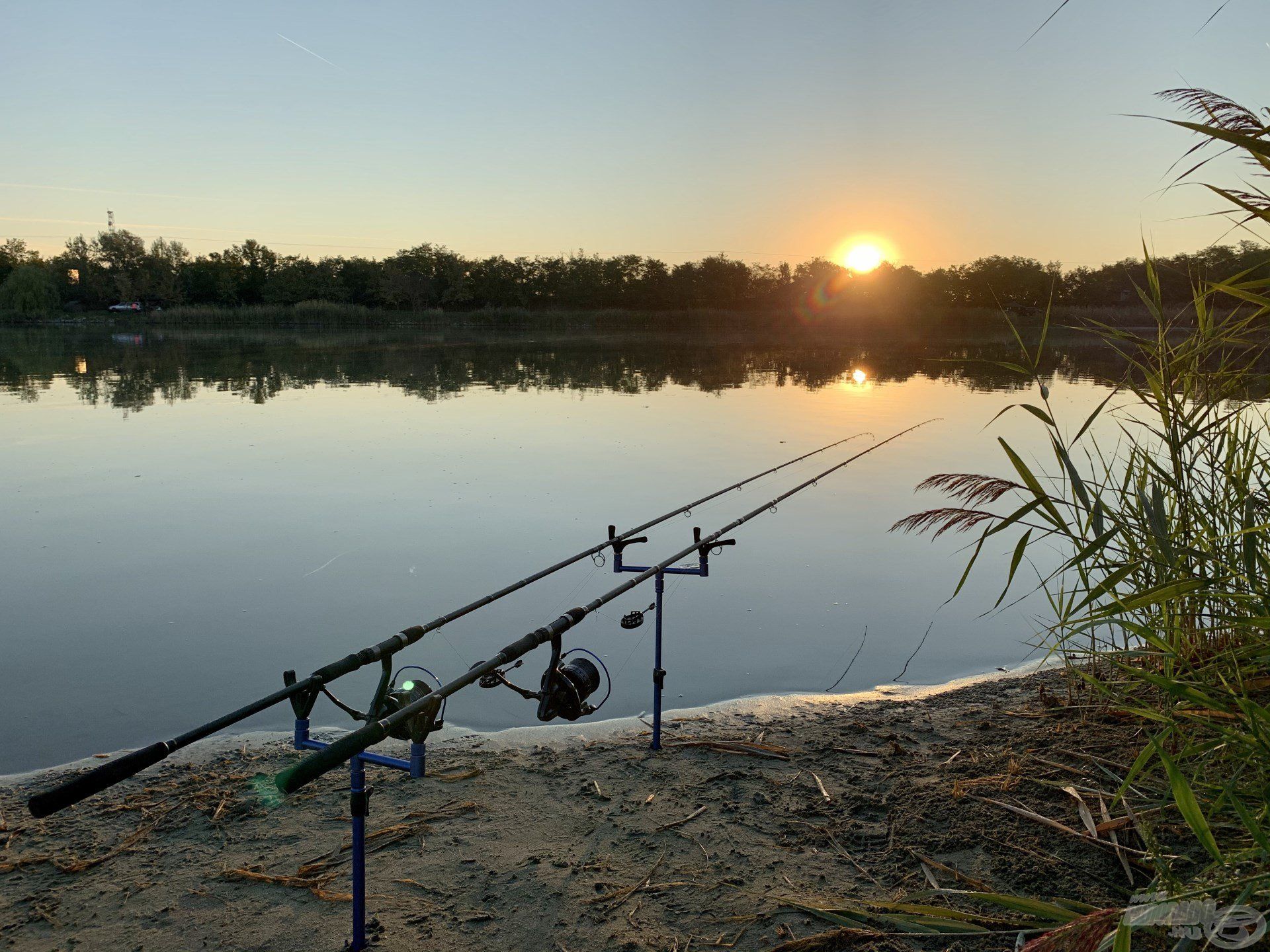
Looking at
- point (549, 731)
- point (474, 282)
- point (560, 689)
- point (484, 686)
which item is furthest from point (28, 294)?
point (484, 686)

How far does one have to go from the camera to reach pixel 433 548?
7219 mm

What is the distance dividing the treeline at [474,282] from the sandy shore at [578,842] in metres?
68.0

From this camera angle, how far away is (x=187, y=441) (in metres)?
12.2

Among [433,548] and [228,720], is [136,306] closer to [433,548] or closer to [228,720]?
[433,548]

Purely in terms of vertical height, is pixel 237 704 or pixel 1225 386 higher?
pixel 1225 386

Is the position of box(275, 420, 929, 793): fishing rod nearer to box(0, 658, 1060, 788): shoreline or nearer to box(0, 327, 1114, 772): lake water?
box(0, 658, 1060, 788): shoreline

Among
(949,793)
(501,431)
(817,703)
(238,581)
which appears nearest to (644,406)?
(501,431)

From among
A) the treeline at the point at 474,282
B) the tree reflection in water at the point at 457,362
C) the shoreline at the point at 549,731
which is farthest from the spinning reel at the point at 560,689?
the treeline at the point at 474,282

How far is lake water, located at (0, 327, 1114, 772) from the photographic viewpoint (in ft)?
16.2

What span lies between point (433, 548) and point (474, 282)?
74.5 metres

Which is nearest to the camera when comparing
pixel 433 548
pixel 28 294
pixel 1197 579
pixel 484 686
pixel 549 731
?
pixel 1197 579

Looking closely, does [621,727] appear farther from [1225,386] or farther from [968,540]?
[968,540]

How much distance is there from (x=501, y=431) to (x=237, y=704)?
362 inches

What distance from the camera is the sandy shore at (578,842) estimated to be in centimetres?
264
